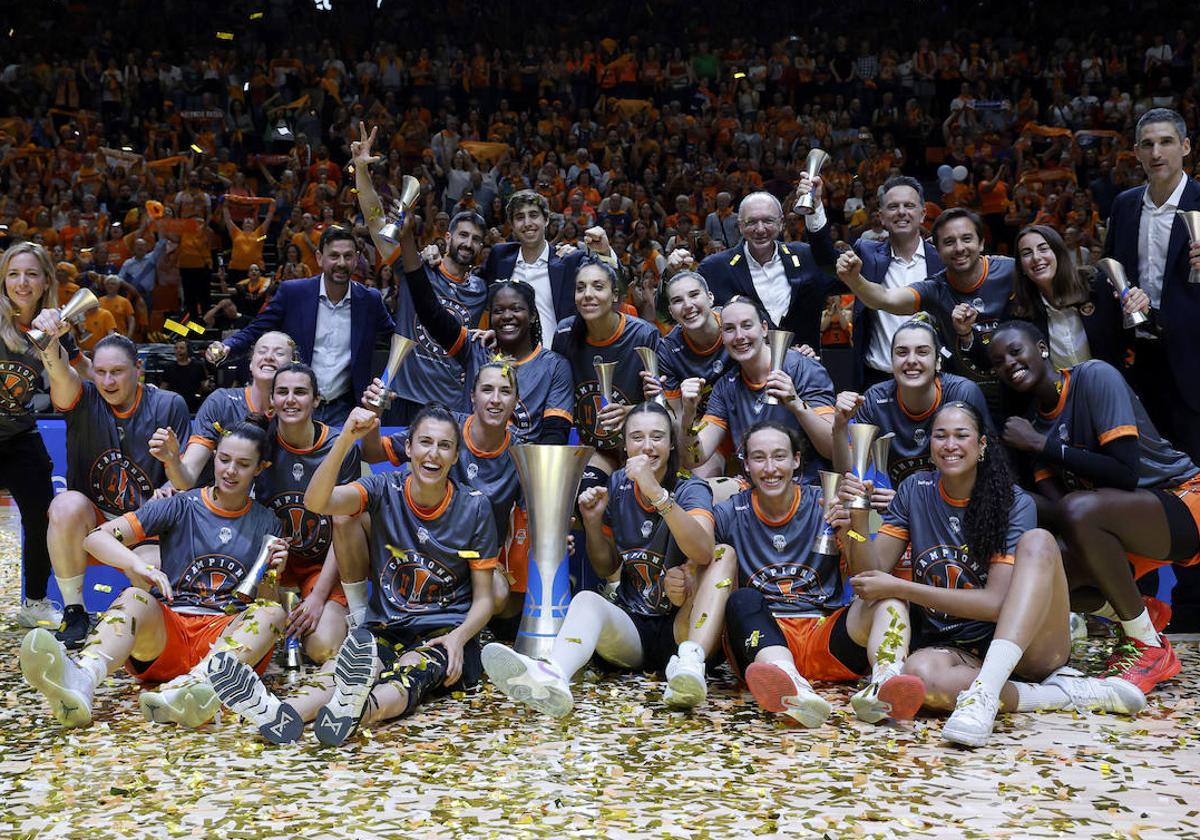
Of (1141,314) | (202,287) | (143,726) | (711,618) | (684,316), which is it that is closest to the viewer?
(143,726)

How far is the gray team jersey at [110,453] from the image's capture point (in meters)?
5.41

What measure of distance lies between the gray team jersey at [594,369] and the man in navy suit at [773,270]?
626 mm

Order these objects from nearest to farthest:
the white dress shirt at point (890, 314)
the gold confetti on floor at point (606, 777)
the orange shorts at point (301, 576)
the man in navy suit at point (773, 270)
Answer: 1. the gold confetti on floor at point (606, 777)
2. the orange shorts at point (301, 576)
3. the white dress shirt at point (890, 314)
4. the man in navy suit at point (773, 270)

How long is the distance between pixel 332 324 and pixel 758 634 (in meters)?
2.94

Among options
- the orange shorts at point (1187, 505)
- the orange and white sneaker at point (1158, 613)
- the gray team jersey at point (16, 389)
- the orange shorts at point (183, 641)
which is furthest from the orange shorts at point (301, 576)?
the orange and white sneaker at point (1158, 613)

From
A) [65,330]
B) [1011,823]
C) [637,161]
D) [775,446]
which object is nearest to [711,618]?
[775,446]

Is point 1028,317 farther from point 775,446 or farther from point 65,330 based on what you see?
point 65,330

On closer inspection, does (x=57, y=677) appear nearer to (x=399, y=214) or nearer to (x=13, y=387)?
(x=13, y=387)

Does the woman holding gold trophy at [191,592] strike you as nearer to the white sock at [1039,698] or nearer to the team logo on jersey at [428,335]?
the team logo on jersey at [428,335]

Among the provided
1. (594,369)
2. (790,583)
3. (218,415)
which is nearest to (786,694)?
(790,583)

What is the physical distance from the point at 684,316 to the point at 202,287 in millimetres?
8674

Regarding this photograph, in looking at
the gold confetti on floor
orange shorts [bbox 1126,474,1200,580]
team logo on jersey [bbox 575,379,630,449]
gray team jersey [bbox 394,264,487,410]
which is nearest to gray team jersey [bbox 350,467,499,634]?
the gold confetti on floor

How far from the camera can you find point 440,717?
14.0 ft

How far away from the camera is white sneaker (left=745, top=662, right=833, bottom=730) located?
13.1 ft
